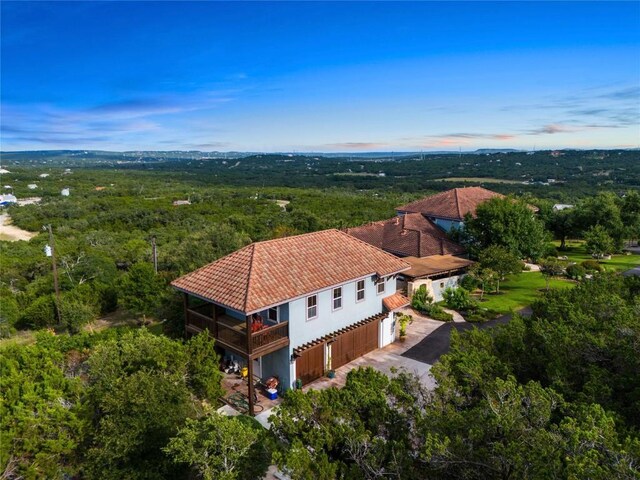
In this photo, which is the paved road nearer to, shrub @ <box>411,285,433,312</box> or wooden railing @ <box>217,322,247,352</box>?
shrub @ <box>411,285,433,312</box>

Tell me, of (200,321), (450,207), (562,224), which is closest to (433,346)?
(200,321)

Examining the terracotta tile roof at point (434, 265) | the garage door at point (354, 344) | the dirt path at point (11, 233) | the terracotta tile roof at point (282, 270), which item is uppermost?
the terracotta tile roof at point (282, 270)

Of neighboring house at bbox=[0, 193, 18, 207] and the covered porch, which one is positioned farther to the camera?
neighboring house at bbox=[0, 193, 18, 207]

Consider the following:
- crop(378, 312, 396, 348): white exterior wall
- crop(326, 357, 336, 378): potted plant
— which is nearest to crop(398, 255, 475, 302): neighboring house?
crop(378, 312, 396, 348): white exterior wall

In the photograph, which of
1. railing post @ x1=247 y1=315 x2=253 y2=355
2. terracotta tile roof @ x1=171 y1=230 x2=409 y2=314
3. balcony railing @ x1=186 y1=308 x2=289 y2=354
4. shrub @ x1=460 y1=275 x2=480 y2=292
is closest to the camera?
railing post @ x1=247 y1=315 x2=253 y2=355

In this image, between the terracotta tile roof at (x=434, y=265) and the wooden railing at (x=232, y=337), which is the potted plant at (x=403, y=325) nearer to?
the terracotta tile roof at (x=434, y=265)

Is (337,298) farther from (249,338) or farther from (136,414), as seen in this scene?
(136,414)

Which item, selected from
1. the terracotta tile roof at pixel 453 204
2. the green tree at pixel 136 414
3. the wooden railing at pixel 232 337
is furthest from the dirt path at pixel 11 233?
the green tree at pixel 136 414
